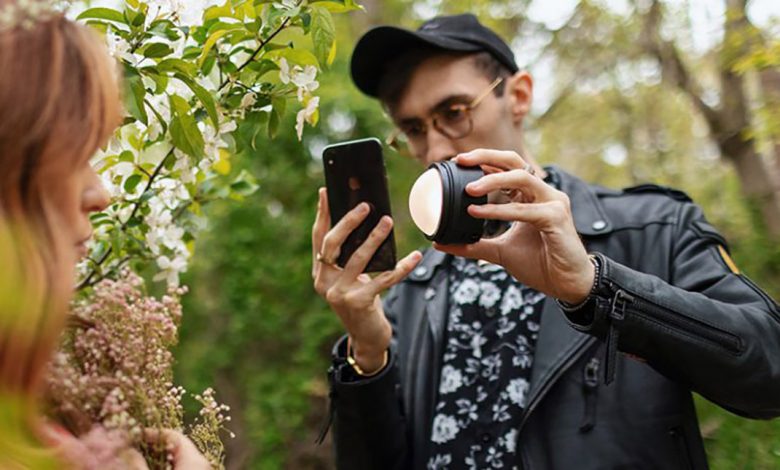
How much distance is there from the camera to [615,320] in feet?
5.37

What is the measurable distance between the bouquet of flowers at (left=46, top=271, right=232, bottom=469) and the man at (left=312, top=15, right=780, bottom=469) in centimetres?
65

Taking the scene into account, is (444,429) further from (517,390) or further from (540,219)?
(540,219)

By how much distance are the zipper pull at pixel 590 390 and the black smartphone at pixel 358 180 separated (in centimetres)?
54

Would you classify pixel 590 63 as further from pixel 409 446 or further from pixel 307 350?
pixel 409 446

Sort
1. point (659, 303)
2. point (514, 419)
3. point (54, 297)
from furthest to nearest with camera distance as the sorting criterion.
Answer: point (514, 419), point (659, 303), point (54, 297)

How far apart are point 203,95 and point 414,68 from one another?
94cm

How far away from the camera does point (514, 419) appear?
201 cm

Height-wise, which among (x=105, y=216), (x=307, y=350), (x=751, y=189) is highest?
(x=105, y=216)

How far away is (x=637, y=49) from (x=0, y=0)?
613cm

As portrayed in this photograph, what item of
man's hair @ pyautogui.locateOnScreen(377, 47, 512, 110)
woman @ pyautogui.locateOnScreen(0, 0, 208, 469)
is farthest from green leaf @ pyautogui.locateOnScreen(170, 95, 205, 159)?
man's hair @ pyautogui.locateOnScreen(377, 47, 512, 110)

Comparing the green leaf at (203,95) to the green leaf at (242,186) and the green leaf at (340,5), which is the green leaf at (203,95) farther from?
the green leaf at (242,186)

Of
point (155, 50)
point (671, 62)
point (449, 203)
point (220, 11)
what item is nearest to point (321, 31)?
point (220, 11)

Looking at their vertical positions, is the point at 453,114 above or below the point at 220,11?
below

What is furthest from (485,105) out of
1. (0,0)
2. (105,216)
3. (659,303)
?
(0,0)
